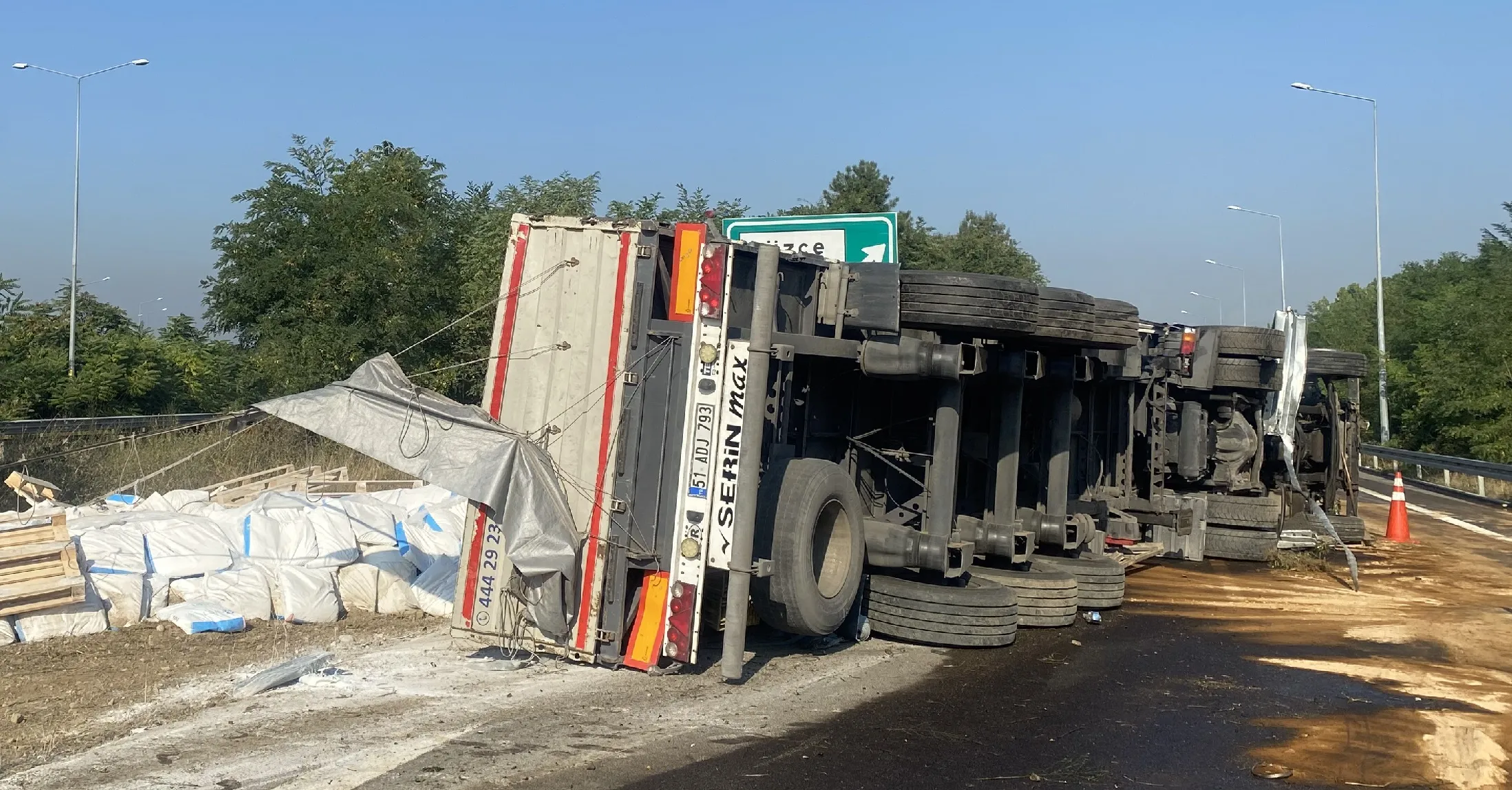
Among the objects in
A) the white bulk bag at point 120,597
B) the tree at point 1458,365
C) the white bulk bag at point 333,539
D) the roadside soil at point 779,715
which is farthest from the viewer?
the tree at point 1458,365

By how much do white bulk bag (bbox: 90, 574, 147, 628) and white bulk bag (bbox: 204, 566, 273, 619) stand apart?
0.42 meters

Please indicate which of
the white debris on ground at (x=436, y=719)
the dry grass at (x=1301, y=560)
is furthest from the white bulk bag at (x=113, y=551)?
the dry grass at (x=1301, y=560)

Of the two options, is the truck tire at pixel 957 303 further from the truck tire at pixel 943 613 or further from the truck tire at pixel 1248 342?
the truck tire at pixel 1248 342

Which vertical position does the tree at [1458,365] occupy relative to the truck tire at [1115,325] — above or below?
above

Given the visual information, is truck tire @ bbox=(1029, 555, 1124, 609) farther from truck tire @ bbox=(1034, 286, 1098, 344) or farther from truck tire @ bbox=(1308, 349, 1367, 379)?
truck tire @ bbox=(1308, 349, 1367, 379)

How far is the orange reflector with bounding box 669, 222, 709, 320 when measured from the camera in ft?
24.4

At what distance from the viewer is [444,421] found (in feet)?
23.6

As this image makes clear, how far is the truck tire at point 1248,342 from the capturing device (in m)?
14.3

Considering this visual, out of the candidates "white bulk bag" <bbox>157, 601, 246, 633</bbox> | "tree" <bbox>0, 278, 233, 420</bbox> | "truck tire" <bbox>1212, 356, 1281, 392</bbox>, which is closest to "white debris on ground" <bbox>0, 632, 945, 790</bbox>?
"white bulk bag" <bbox>157, 601, 246, 633</bbox>

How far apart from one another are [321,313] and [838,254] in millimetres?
11817

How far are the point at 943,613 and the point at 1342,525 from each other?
883 cm

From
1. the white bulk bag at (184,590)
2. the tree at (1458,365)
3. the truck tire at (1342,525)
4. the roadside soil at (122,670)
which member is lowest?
the roadside soil at (122,670)

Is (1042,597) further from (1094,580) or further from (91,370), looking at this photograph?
(91,370)

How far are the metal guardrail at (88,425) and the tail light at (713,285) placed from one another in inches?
344
